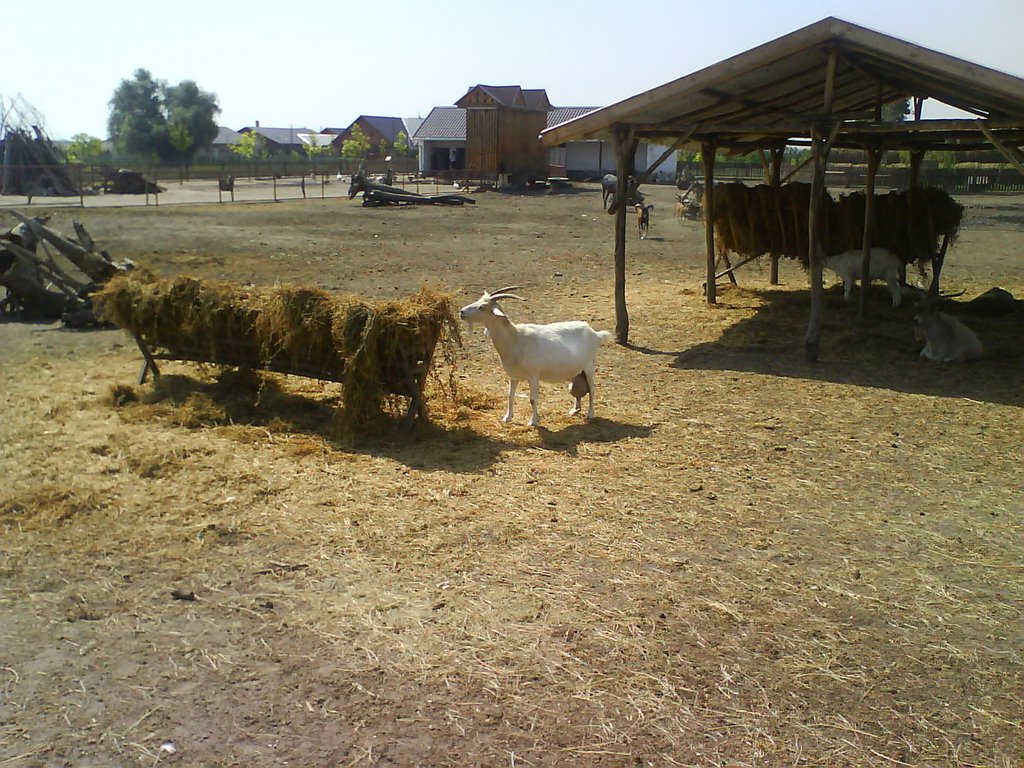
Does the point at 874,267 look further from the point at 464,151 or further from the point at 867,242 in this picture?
the point at 464,151

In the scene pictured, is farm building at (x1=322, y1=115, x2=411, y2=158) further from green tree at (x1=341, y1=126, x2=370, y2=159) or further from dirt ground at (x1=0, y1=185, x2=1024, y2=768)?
dirt ground at (x1=0, y1=185, x2=1024, y2=768)

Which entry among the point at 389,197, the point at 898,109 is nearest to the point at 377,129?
the point at 898,109

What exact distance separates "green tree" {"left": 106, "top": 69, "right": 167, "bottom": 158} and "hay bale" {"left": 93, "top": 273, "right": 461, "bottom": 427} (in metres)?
83.6

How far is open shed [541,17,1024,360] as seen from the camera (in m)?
10.3

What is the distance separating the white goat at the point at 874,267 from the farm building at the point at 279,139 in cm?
10315

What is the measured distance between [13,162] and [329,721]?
1899 inches

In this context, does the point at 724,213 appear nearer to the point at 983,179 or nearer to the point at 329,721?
the point at 329,721

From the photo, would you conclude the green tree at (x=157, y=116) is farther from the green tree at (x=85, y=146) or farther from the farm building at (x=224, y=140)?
the farm building at (x=224, y=140)

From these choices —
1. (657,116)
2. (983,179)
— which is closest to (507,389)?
(657,116)

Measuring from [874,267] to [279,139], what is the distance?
125 metres

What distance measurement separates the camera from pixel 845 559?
19.6ft

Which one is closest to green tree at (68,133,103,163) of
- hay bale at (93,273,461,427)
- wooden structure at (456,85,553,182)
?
wooden structure at (456,85,553,182)

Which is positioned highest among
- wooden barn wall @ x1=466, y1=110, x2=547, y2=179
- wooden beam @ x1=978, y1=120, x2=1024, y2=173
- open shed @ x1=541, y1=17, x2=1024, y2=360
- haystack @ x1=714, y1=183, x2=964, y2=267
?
wooden barn wall @ x1=466, y1=110, x2=547, y2=179

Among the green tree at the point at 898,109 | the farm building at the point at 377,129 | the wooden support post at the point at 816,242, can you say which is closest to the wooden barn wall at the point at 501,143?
the green tree at the point at 898,109
